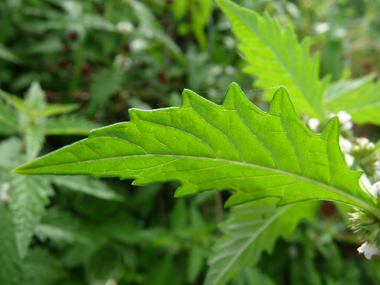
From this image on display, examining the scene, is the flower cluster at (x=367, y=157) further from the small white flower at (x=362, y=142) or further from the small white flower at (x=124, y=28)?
the small white flower at (x=124, y=28)

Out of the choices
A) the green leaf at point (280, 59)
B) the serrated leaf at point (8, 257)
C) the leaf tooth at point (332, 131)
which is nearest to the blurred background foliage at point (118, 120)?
the serrated leaf at point (8, 257)

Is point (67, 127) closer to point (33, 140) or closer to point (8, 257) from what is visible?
point (33, 140)

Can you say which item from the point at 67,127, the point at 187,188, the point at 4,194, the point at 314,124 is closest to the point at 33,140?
the point at 67,127

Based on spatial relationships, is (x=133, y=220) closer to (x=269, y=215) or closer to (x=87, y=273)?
(x=87, y=273)

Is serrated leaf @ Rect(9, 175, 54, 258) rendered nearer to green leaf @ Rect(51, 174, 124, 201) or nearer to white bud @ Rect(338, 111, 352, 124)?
green leaf @ Rect(51, 174, 124, 201)

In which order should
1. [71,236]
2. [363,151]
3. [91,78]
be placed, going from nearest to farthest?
[363,151] → [71,236] → [91,78]

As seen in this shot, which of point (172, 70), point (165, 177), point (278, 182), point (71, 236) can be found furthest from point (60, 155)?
point (172, 70)
